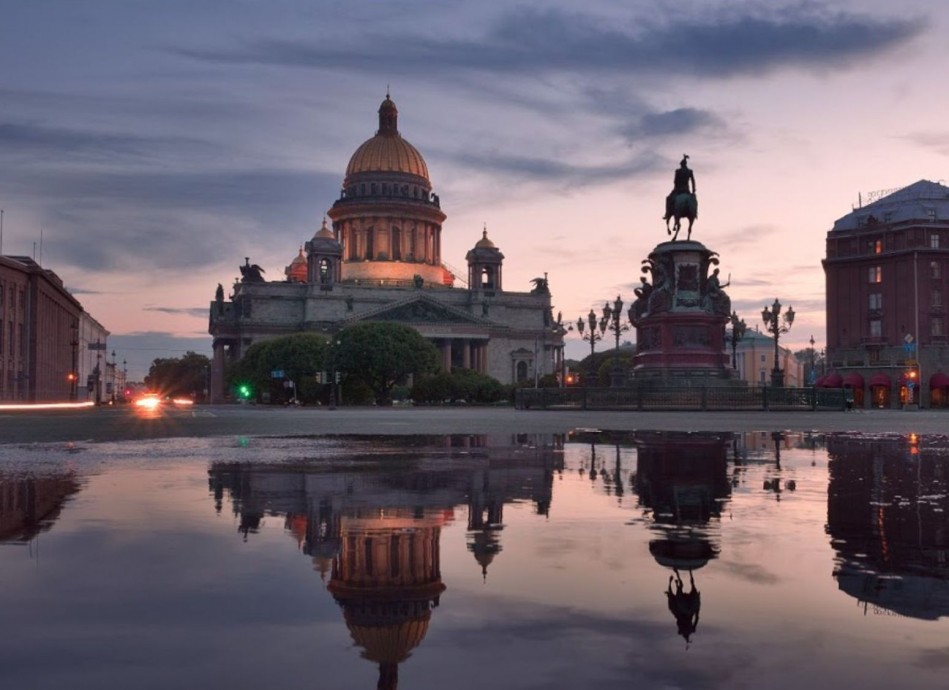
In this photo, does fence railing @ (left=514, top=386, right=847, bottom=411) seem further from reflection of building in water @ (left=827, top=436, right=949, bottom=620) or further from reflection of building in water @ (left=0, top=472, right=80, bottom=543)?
reflection of building in water @ (left=0, top=472, right=80, bottom=543)

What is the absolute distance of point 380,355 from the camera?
10238 centimetres

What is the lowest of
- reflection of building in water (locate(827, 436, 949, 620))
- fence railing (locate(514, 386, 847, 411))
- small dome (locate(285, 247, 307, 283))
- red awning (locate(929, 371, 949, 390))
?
reflection of building in water (locate(827, 436, 949, 620))

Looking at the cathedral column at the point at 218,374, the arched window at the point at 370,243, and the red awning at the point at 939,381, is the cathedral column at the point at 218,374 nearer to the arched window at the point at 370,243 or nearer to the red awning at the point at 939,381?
the arched window at the point at 370,243

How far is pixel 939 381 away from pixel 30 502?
314 feet

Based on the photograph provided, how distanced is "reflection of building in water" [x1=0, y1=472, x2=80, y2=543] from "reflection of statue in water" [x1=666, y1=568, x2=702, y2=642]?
5.69 metres

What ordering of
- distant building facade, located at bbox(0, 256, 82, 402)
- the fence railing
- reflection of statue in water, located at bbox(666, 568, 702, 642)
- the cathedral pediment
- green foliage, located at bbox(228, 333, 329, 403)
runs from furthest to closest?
the cathedral pediment
green foliage, located at bbox(228, 333, 329, 403)
distant building facade, located at bbox(0, 256, 82, 402)
the fence railing
reflection of statue in water, located at bbox(666, 568, 702, 642)

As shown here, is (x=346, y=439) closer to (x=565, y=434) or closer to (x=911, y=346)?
(x=565, y=434)

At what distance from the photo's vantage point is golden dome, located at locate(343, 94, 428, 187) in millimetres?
165125

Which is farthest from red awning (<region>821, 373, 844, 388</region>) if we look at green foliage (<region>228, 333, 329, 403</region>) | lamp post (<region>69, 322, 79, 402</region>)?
lamp post (<region>69, 322, 79, 402</region>)

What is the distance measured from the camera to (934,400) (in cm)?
9738

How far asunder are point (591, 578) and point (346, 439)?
2120cm

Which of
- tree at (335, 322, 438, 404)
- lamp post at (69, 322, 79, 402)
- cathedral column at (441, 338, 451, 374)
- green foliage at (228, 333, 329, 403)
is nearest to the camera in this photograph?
tree at (335, 322, 438, 404)

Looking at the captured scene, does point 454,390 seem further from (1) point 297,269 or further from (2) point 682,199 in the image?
(1) point 297,269

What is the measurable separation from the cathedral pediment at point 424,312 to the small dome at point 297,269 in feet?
116
